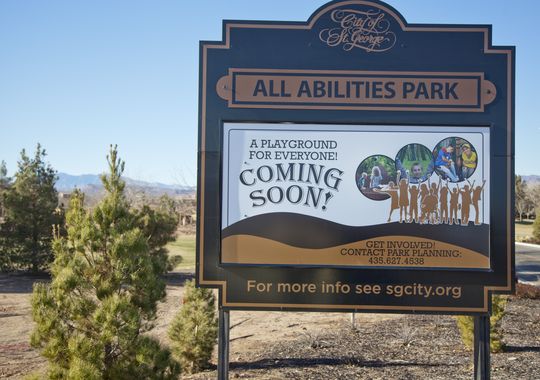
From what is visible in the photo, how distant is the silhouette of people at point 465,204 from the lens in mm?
5715

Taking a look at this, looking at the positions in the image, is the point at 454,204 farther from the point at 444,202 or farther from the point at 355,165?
the point at 355,165

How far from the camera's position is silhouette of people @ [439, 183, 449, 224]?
18.8ft

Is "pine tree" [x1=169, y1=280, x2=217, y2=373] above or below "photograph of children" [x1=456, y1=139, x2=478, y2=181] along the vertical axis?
below

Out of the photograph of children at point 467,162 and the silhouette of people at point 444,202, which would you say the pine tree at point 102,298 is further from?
the photograph of children at point 467,162

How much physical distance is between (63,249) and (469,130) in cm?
484

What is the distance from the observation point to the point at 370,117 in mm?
5738

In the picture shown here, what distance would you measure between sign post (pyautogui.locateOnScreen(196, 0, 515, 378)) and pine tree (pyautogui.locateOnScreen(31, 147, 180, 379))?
3.23 ft

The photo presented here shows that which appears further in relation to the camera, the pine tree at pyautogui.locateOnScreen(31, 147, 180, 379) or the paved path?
the paved path

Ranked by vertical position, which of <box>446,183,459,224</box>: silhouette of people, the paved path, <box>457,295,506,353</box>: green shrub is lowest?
the paved path

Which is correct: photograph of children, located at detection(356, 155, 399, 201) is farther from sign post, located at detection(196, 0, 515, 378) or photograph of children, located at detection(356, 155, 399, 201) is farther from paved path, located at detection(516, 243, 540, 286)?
paved path, located at detection(516, 243, 540, 286)

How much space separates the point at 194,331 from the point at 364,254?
5862 mm

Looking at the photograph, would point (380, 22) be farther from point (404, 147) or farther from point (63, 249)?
point (63, 249)

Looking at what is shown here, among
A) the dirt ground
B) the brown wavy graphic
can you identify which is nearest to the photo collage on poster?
the brown wavy graphic

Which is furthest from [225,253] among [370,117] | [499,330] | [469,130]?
[499,330]
